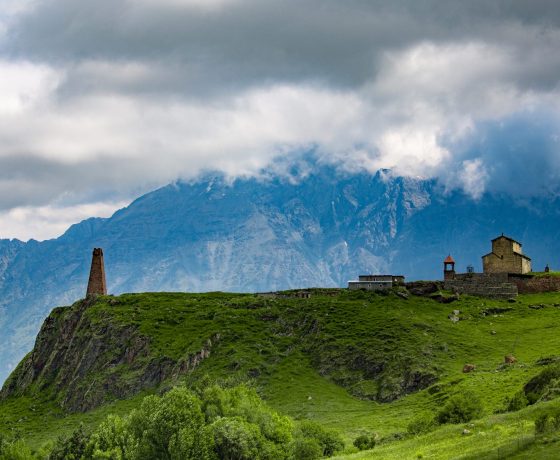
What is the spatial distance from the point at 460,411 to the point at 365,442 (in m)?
13.9

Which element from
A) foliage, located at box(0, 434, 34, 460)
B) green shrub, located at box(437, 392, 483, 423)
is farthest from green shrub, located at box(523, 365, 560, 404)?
foliage, located at box(0, 434, 34, 460)

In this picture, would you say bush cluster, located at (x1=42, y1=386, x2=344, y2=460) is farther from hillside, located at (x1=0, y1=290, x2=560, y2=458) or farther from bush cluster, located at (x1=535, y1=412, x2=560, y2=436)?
bush cluster, located at (x1=535, y1=412, x2=560, y2=436)

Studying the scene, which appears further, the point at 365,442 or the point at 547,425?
the point at 365,442

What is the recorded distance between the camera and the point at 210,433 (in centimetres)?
10712

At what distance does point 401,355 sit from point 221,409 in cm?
6347

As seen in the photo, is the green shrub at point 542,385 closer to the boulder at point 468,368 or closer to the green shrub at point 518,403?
the green shrub at point 518,403

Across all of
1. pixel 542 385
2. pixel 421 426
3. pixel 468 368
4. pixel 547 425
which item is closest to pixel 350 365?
pixel 468 368

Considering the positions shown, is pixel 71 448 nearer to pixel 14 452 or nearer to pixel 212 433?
pixel 14 452

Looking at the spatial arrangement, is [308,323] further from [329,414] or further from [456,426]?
[456,426]

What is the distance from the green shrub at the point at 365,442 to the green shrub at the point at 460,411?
939 centimetres

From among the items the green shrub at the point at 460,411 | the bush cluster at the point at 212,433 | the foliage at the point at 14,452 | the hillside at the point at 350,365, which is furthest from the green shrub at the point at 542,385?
the foliage at the point at 14,452

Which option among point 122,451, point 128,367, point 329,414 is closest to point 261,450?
point 122,451

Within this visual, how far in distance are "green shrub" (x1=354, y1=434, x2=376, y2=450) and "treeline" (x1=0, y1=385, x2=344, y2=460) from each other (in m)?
2.30

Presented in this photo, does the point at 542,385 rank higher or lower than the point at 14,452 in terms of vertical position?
higher
